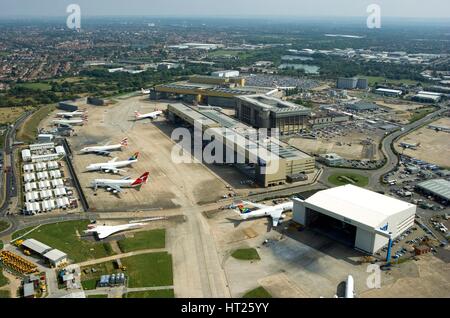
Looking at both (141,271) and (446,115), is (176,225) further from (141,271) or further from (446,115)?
(446,115)

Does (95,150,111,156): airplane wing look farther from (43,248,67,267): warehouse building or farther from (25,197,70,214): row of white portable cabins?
(43,248,67,267): warehouse building

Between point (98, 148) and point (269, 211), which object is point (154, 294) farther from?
point (98, 148)

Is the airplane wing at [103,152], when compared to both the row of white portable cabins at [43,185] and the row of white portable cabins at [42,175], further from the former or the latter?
the row of white portable cabins at [43,185]

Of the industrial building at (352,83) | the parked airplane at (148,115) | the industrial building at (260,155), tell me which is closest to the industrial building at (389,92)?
the industrial building at (352,83)

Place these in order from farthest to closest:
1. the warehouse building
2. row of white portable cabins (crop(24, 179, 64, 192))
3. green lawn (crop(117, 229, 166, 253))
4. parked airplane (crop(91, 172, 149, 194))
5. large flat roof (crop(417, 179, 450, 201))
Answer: row of white portable cabins (crop(24, 179, 64, 192)) < parked airplane (crop(91, 172, 149, 194)) < large flat roof (crop(417, 179, 450, 201)) < green lawn (crop(117, 229, 166, 253)) < the warehouse building

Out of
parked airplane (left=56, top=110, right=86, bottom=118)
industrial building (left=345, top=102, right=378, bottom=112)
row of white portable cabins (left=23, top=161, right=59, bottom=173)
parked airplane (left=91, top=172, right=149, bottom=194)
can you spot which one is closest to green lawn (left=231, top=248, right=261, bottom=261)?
parked airplane (left=91, top=172, right=149, bottom=194)

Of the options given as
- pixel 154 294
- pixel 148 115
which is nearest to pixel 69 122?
pixel 148 115
